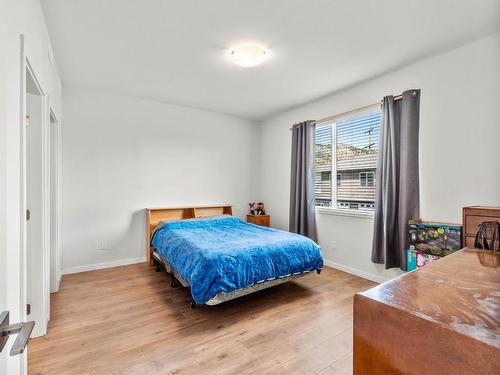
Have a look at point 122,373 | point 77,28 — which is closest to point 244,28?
point 77,28

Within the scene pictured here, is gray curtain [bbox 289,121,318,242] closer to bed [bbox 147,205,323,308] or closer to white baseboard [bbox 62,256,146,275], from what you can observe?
bed [bbox 147,205,323,308]

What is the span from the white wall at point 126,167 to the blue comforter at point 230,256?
86cm

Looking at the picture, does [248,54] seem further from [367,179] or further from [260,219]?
[260,219]

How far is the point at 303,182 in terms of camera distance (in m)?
3.98

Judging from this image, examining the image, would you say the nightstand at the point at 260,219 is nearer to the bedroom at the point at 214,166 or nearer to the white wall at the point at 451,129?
the bedroom at the point at 214,166

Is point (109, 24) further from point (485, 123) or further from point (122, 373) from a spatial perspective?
point (485, 123)

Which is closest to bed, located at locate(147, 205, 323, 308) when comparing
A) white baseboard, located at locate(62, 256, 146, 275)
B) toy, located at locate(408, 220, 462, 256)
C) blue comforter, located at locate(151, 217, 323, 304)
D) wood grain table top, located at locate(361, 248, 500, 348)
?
blue comforter, located at locate(151, 217, 323, 304)

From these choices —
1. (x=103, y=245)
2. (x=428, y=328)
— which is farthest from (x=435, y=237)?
(x=103, y=245)

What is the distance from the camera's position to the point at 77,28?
7.24ft

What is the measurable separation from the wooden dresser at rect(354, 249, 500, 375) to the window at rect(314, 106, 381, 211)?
2.56 meters

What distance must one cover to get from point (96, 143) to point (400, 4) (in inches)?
151

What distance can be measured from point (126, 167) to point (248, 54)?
252cm

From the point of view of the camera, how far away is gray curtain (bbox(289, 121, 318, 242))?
3.93 m

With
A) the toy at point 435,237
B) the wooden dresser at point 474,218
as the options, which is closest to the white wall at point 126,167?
the toy at point 435,237
